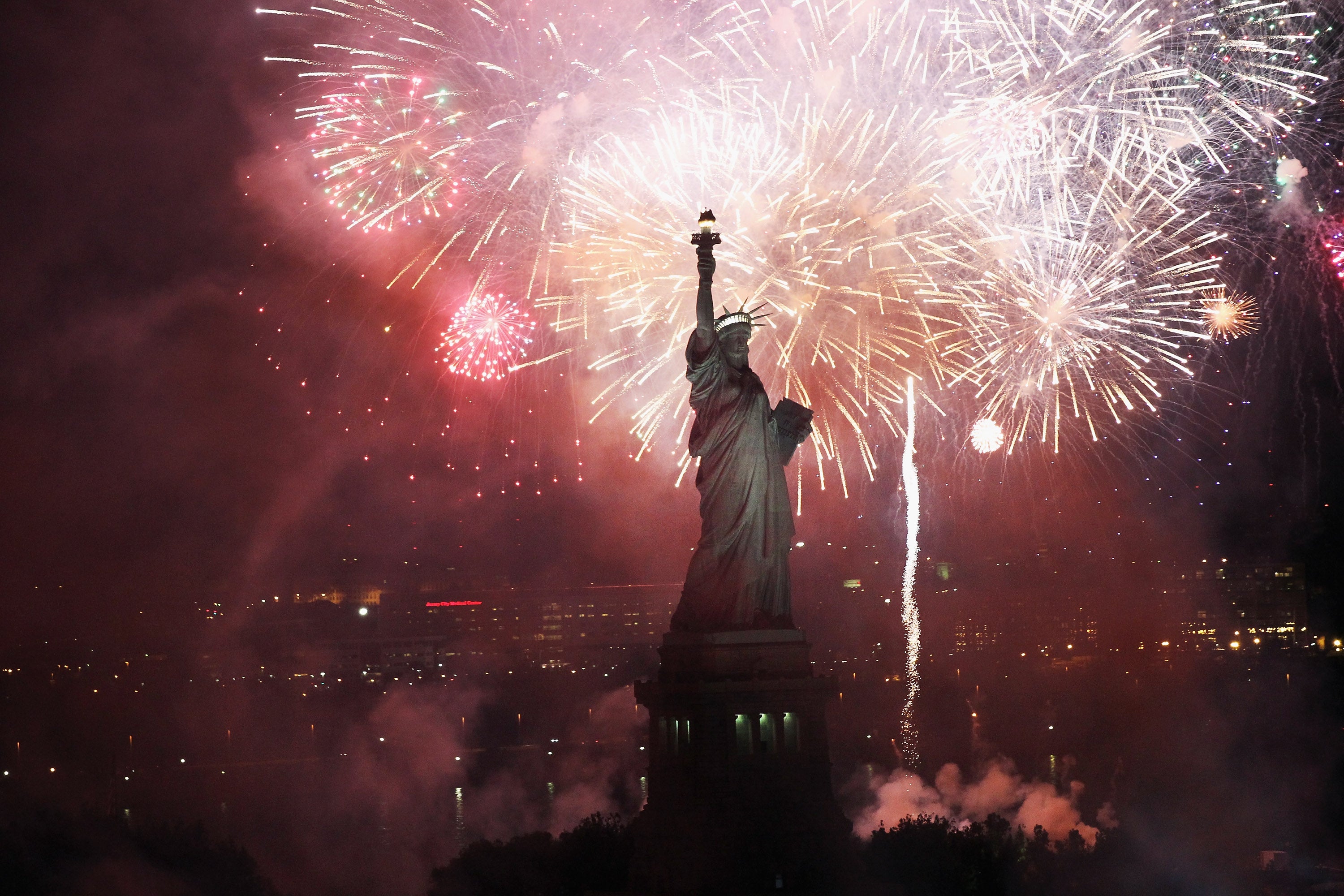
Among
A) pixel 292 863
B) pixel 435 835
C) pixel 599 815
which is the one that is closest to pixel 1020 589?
pixel 435 835

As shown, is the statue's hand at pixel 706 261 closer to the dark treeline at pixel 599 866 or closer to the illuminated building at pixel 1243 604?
the dark treeline at pixel 599 866

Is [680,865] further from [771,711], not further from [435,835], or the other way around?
[435,835]

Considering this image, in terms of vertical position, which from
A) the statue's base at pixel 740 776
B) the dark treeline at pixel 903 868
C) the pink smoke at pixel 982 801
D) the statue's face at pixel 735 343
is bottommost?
the pink smoke at pixel 982 801

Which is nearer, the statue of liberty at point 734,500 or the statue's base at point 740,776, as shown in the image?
the statue's base at point 740,776

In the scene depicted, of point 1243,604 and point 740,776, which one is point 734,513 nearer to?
point 740,776

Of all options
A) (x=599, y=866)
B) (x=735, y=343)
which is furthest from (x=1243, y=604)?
(x=735, y=343)

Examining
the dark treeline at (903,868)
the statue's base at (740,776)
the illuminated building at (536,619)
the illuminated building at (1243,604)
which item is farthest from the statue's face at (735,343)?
the illuminated building at (536,619)

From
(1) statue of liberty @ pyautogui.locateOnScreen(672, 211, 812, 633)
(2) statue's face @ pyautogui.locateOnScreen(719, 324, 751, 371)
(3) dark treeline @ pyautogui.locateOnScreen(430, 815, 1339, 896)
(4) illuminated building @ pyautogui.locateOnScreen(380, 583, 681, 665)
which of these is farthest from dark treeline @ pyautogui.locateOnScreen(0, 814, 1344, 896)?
(4) illuminated building @ pyautogui.locateOnScreen(380, 583, 681, 665)

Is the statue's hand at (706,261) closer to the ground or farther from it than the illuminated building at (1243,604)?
farther from it
